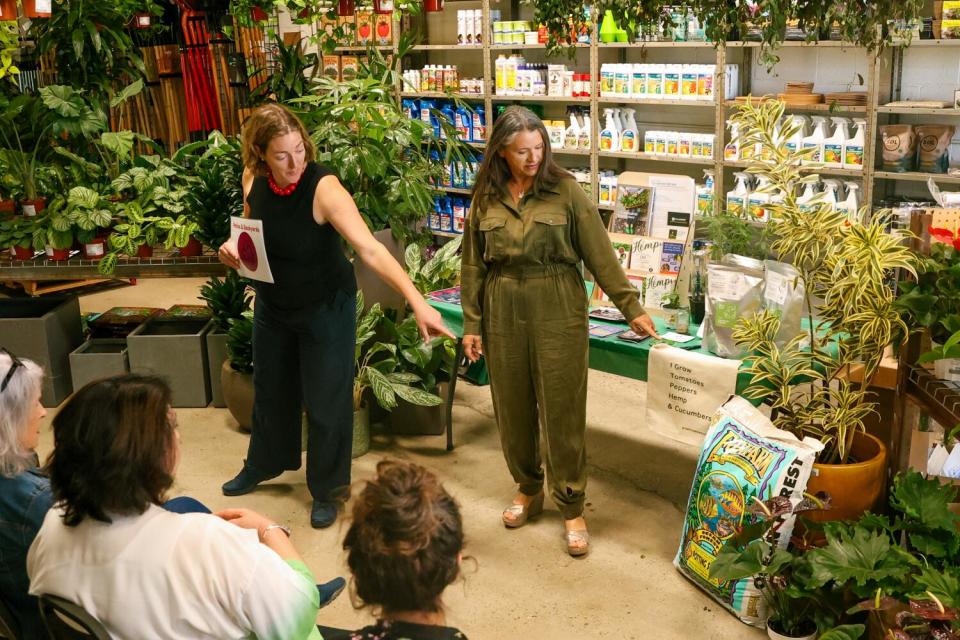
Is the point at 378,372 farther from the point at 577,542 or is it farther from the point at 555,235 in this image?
the point at 555,235

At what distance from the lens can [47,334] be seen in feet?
16.8

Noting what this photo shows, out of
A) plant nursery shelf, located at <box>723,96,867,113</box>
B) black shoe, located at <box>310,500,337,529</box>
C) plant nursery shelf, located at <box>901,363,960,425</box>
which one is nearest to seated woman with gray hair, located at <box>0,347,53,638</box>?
black shoe, located at <box>310,500,337,529</box>

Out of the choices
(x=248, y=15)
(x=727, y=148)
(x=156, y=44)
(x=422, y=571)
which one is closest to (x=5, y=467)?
(x=422, y=571)

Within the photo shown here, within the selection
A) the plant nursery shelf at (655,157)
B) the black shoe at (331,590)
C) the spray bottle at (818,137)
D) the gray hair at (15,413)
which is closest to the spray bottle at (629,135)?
the plant nursery shelf at (655,157)

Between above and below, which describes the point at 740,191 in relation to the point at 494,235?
below

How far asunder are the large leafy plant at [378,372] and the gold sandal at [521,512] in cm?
70

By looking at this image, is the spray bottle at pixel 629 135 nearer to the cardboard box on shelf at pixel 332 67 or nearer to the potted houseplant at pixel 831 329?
the cardboard box on shelf at pixel 332 67

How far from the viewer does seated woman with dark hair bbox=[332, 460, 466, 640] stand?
1.59m

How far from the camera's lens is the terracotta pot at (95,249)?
5137mm

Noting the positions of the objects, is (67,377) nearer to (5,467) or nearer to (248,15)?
(248,15)

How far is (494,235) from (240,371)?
5.81 ft

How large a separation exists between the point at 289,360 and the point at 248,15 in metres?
2.62

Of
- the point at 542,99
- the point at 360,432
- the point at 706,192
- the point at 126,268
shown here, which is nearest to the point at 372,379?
the point at 360,432

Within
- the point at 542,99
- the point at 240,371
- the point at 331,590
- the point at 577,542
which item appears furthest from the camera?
the point at 542,99
